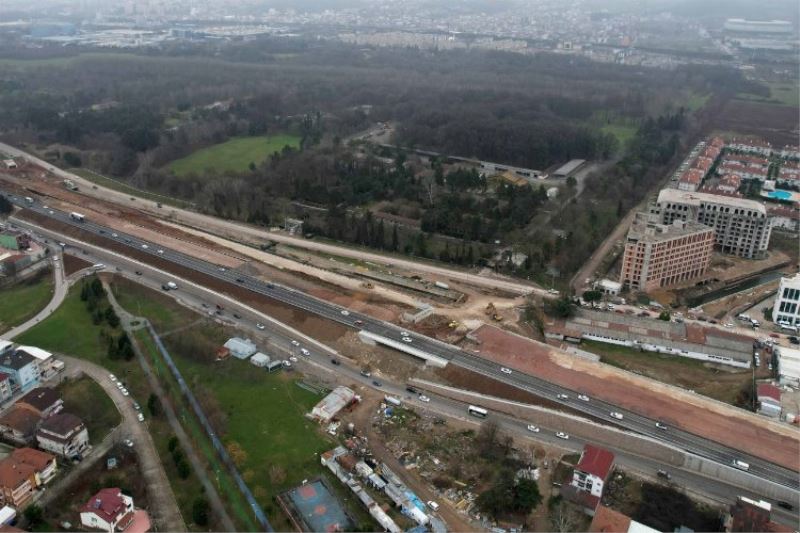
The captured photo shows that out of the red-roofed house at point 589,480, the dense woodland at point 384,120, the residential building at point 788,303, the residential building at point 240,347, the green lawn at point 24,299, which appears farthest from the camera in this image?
the dense woodland at point 384,120

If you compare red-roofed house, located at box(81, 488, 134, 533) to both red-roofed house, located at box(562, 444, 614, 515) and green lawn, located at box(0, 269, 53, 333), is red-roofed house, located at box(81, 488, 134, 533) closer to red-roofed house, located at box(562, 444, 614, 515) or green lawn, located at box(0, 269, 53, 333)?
red-roofed house, located at box(562, 444, 614, 515)

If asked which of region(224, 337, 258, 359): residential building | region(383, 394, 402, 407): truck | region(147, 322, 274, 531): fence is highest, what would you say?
region(224, 337, 258, 359): residential building

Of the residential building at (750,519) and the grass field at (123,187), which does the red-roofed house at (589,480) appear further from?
the grass field at (123,187)

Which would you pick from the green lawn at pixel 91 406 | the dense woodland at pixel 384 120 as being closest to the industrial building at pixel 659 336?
the dense woodland at pixel 384 120

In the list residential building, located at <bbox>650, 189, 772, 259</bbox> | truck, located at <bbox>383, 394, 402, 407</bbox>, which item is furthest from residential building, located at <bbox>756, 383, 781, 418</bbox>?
residential building, located at <bbox>650, 189, 772, 259</bbox>

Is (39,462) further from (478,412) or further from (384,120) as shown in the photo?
(384,120)

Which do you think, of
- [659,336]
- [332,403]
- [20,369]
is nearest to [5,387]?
[20,369]
